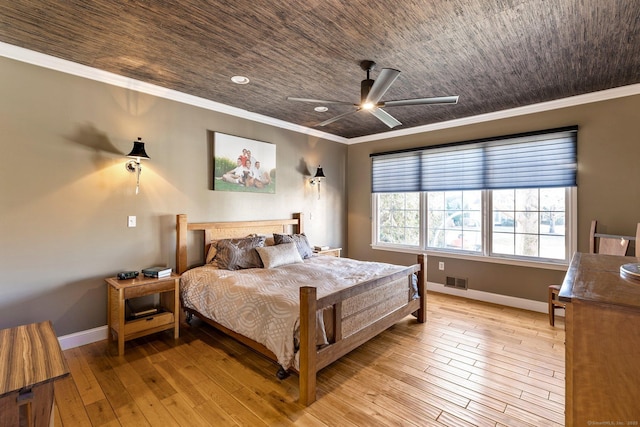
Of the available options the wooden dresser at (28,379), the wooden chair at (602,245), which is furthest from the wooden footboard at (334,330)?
the wooden chair at (602,245)

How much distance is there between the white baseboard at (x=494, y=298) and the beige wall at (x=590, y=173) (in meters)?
0.07

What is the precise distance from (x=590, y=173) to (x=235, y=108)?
4447 mm

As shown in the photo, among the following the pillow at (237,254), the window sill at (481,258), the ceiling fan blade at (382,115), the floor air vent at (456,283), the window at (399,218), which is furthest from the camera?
the window at (399,218)

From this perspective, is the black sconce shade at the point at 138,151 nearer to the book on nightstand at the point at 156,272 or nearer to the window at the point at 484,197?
the book on nightstand at the point at 156,272

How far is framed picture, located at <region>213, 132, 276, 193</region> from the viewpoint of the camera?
12.9ft

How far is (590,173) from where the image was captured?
3.59m

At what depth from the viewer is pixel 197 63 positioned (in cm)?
283

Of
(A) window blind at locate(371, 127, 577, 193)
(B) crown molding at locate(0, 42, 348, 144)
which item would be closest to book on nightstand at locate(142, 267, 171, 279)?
(B) crown molding at locate(0, 42, 348, 144)

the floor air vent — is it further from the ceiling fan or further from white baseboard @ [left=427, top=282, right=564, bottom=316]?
the ceiling fan

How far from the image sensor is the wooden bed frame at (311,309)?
2.13m

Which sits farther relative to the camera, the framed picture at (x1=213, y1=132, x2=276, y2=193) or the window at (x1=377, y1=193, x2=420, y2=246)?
the window at (x1=377, y1=193, x2=420, y2=246)

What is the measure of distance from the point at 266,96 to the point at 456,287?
3.83 meters

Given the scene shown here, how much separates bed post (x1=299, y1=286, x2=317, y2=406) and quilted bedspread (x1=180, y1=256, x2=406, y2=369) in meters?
0.11

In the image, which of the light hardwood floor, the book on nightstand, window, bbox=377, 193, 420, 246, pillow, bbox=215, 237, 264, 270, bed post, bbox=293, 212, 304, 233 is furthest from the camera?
window, bbox=377, 193, 420, 246
